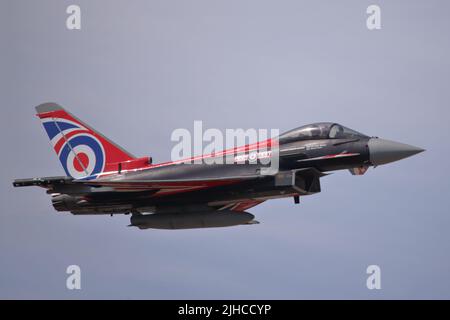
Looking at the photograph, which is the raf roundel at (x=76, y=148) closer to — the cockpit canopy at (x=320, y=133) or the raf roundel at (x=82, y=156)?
the raf roundel at (x=82, y=156)

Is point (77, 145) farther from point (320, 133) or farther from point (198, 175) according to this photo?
point (320, 133)

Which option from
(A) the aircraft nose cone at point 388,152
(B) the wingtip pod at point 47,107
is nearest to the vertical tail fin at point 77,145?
(B) the wingtip pod at point 47,107

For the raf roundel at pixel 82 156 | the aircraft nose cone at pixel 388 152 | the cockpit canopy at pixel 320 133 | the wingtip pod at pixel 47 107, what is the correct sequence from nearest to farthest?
1. the aircraft nose cone at pixel 388 152
2. the cockpit canopy at pixel 320 133
3. the raf roundel at pixel 82 156
4. the wingtip pod at pixel 47 107

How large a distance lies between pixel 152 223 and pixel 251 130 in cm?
451

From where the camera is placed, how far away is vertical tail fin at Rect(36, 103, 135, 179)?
30.4 m

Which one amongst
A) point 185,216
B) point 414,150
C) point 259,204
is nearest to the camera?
point 414,150

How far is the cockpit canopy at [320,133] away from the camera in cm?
2745

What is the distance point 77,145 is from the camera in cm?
3084

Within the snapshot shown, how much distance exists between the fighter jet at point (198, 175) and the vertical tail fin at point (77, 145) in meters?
0.03

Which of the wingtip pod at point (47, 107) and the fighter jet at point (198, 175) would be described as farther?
the wingtip pod at point (47, 107)

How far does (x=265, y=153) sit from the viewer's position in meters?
27.7

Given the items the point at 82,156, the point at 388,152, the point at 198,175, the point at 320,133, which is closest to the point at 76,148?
the point at 82,156

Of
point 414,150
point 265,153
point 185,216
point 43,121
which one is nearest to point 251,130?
point 265,153

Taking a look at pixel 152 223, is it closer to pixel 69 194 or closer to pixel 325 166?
pixel 69 194
